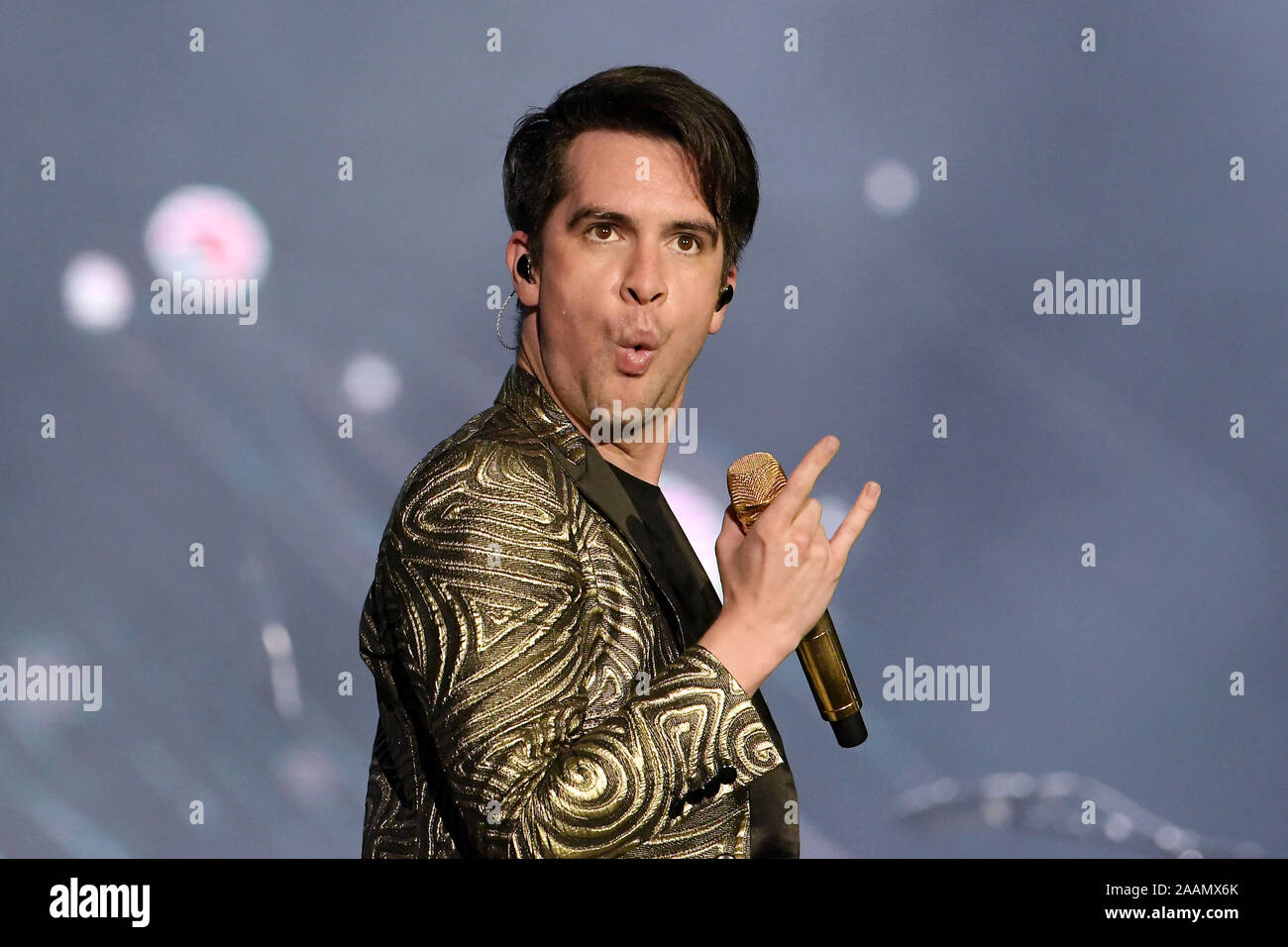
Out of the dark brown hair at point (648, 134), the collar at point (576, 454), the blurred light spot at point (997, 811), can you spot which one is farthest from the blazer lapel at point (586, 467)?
the blurred light spot at point (997, 811)

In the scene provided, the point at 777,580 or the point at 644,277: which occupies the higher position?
the point at 644,277

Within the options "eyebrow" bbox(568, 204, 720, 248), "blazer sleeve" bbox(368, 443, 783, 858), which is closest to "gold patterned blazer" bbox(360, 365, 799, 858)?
"blazer sleeve" bbox(368, 443, 783, 858)

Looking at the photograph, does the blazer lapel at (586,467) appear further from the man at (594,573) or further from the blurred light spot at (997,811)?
the blurred light spot at (997,811)

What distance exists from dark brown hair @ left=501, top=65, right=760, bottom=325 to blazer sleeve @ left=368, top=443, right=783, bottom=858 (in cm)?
48

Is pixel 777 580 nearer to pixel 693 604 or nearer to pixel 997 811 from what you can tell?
pixel 693 604

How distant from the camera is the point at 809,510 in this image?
1710 mm

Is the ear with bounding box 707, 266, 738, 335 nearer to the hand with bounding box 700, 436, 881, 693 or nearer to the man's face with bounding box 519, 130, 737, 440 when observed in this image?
the man's face with bounding box 519, 130, 737, 440

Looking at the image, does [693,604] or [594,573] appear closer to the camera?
[594,573]

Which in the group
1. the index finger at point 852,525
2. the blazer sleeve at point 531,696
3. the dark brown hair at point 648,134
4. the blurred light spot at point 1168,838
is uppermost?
the dark brown hair at point 648,134

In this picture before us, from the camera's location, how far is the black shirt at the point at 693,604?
1911mm

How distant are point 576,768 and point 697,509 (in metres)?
2.27

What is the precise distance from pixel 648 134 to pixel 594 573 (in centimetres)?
63

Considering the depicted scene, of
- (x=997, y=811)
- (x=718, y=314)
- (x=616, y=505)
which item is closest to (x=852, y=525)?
(x=616, y=505)

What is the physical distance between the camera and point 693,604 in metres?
1.98
